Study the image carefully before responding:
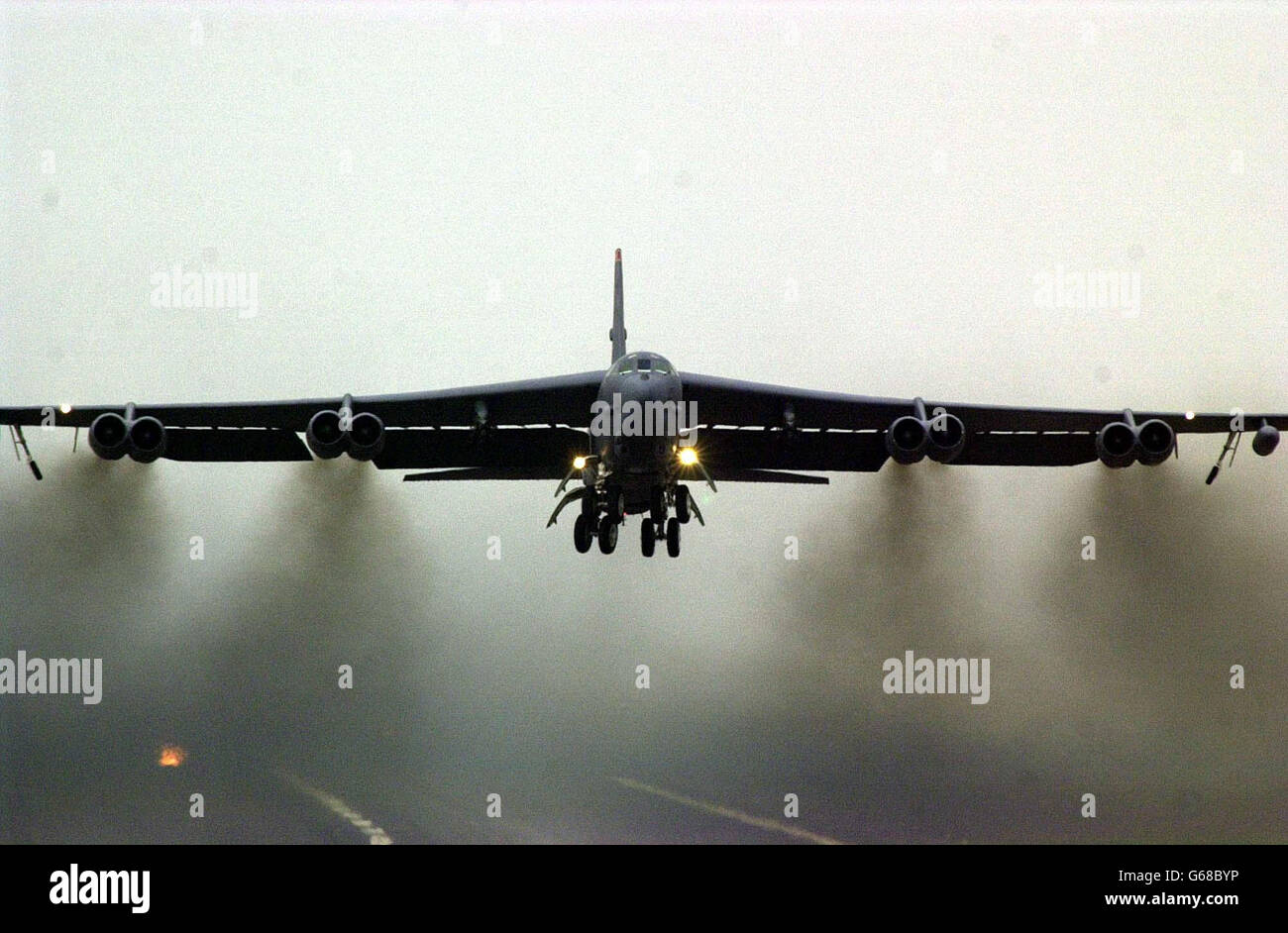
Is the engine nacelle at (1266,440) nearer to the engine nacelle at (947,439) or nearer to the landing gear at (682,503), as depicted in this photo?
Answer: the engine nacelle at (947,439)

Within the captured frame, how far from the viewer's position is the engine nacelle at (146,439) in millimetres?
20438

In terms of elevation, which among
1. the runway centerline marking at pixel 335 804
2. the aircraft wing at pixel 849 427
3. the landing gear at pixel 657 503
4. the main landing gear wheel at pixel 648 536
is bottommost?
the runway centerline marking at pixel 335 804

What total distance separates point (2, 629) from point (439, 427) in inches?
467

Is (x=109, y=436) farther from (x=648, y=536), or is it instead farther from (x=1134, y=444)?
(x=1134, y=444)

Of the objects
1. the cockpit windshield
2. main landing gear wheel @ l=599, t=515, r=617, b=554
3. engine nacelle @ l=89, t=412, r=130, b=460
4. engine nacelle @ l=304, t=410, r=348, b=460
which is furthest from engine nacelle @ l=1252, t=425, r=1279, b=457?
engine nacelle @ l=89, t=412, r=130, b=460

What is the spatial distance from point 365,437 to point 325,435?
584mm

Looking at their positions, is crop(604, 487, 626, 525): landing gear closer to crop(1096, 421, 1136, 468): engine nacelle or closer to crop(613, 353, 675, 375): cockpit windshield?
crop(613, 353, 675, 375): cockpit windshield

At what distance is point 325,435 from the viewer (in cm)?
1998

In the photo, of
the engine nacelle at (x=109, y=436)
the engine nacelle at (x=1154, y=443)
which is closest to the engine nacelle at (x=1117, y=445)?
the engine nacelle at (x=1154, y=443)

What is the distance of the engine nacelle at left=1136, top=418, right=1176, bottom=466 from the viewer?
20.9 metres

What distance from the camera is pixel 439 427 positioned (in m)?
24.0

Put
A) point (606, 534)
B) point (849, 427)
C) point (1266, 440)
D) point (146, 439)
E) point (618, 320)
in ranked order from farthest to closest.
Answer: point (618, 320) → point (849, 427) → point (1266, 440) → point (606, 534) → point (146, 439)

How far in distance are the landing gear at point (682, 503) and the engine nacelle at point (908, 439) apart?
3.20 metres

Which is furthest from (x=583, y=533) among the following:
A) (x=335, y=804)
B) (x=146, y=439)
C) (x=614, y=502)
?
(x=335, y=804)
